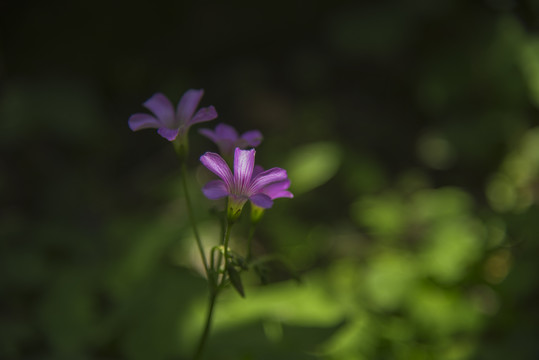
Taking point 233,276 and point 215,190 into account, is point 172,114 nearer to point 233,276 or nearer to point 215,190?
point 215,190

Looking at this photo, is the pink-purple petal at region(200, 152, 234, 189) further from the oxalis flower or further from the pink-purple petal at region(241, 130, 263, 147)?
the pink-purple petal at region(241, 130, 263, 147)

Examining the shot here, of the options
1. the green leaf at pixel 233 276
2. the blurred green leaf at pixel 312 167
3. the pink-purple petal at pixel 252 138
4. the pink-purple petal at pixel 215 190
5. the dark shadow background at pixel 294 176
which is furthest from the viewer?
the blurred green leaf at pixel 312 167

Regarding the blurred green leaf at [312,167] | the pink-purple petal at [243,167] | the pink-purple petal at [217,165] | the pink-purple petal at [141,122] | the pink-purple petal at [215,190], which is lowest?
the pink-purple petal at [215,190]

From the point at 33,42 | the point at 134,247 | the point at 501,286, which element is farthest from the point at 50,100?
the point at 501,286

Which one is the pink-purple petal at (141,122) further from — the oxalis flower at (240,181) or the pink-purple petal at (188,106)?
the oxalis flower at (240,181)

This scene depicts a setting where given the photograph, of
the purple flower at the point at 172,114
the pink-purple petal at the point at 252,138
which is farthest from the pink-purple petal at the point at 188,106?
the pink-purple petal at the point at 252,138

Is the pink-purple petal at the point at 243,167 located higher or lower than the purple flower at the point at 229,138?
lower

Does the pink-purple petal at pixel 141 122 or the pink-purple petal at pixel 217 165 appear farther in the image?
the pink-purple petal at pixel 141 122
